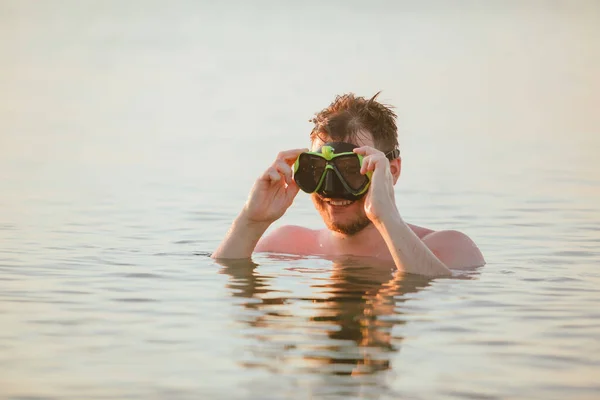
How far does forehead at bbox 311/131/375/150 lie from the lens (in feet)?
28.6

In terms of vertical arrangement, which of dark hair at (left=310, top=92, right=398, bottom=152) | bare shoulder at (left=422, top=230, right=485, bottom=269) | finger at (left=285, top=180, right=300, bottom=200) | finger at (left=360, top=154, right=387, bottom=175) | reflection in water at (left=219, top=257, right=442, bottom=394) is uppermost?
dark hair at (left=310, top=92, right=398, bottom=152)

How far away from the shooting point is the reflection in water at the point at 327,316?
5824mm

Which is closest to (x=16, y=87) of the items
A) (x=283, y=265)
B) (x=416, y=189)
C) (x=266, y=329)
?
(x=416, y=189)

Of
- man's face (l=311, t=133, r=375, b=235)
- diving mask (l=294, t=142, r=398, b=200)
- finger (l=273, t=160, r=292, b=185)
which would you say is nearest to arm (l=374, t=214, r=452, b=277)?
diving mask (l=294, t=142, r=398, b=200)

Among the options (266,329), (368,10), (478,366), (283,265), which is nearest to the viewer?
(478,366)

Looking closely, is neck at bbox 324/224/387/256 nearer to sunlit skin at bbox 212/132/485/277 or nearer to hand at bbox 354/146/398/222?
sunlit skin at bbox 212/132/485/277

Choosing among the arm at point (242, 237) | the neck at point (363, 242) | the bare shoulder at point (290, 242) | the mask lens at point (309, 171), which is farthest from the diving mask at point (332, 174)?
the bare shoulder at point (290, 242)

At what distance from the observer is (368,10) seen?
48438mm

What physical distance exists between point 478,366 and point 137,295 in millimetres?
2374

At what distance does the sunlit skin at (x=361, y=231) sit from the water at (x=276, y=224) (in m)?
0.18

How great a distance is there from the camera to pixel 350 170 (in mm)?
8344

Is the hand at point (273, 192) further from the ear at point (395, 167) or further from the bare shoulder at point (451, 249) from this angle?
the bare shoulder at point (451, 249)

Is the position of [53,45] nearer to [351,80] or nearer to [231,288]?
[351,80]

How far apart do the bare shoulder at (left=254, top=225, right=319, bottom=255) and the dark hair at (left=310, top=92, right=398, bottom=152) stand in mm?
884
